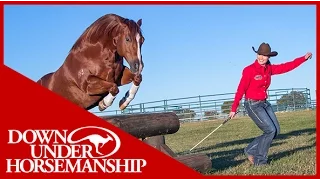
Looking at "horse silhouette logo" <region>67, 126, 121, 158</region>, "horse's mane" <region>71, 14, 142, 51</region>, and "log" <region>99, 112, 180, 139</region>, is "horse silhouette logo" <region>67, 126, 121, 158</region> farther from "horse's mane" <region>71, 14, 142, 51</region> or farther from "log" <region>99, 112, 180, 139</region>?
"horse's mane" <region>71, 14, 142, 51</region>

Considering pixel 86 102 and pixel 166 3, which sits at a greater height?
pixel 166 3

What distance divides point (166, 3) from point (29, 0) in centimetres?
133

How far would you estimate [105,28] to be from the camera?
19.2ft

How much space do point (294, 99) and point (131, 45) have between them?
73.2 feet

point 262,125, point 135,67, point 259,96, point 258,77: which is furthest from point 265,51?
point 135,67

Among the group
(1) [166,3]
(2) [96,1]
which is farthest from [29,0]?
(1) [166,3]

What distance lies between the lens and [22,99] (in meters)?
3.56

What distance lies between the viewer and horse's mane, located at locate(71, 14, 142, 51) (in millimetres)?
5766

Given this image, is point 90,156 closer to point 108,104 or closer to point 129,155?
point 129,155

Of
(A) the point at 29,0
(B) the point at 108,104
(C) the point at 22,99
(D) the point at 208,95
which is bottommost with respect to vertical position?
(C) the point at 22,99

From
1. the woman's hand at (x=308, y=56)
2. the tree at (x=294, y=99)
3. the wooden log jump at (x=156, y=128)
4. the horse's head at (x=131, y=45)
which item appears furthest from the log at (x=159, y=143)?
the tree at (x=294, y=99)

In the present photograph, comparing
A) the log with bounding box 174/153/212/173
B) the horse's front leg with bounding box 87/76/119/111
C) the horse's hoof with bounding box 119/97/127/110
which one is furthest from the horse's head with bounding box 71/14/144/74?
the log with bounding box 174/153/212/173

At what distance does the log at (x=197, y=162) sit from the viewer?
520 cm

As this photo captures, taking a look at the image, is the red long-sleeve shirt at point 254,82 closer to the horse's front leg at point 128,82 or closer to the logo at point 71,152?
the horse's front leg at point 128,82
